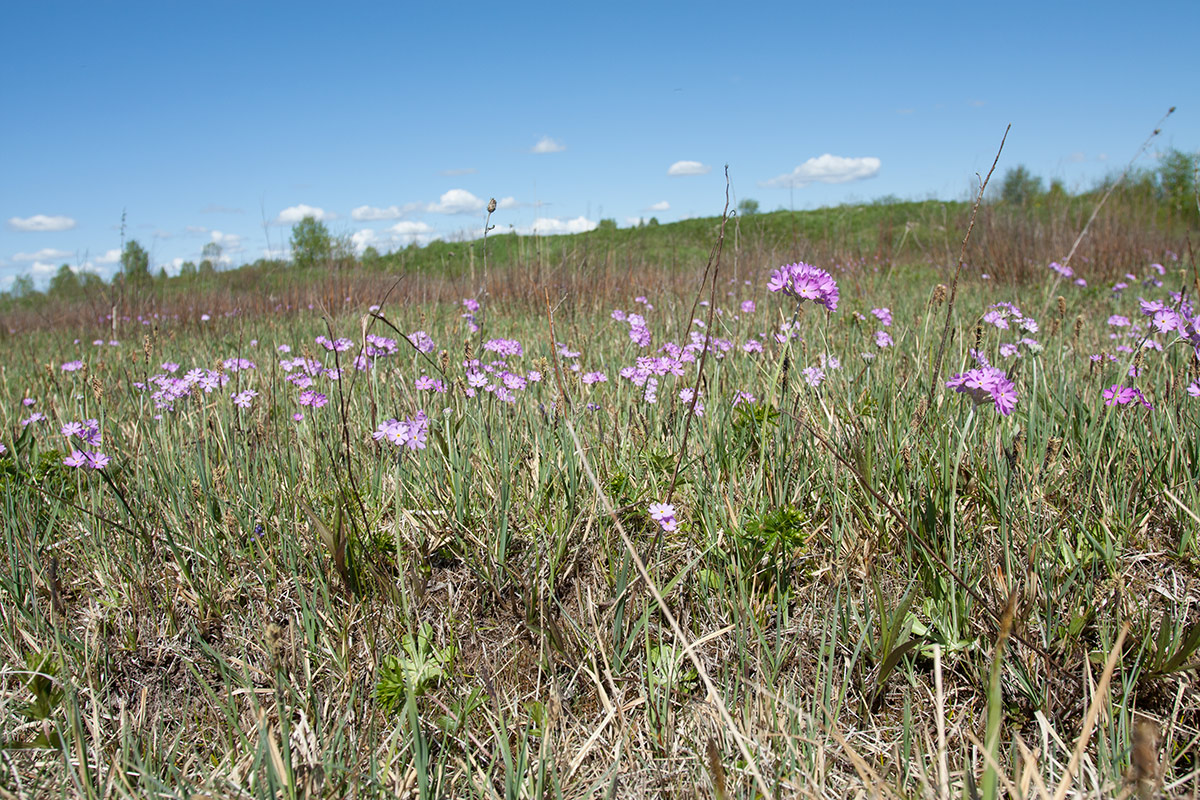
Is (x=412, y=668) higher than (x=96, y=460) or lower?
lower

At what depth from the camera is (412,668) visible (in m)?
1.43

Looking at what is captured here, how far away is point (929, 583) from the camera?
1543 mm

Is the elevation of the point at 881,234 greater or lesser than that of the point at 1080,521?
greater

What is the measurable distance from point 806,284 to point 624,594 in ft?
2.99

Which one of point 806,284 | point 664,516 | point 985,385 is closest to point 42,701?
point 664,516

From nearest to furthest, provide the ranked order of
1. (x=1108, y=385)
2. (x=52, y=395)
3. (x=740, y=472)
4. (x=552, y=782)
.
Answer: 1. (x=552, y=782)
2. (x=740, y=472)
3. (x=1108, y=385)
4. (x=52, y=395)

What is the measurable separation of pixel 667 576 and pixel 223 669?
101 cm

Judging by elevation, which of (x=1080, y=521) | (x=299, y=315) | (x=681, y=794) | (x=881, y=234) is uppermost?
(x=881, y=234)

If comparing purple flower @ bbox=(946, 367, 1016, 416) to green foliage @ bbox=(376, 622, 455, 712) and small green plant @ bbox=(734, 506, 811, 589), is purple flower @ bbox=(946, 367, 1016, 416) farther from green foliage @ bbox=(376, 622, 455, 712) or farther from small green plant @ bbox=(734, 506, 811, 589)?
green foliage @ bbox=(376, 622, 455, 712)

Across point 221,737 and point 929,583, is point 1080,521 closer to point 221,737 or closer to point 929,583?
point 929,583

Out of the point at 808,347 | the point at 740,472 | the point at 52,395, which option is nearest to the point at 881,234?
the point at 808,347

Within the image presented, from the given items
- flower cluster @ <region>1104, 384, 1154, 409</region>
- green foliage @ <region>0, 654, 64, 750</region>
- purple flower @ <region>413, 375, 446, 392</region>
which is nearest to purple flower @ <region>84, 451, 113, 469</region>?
green foliage @ <region>0, 654, 64, 750</region>

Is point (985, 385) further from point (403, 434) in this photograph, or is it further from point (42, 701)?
point (42, 701)

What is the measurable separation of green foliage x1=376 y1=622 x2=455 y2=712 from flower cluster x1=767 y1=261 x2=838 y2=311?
3.98 ft
